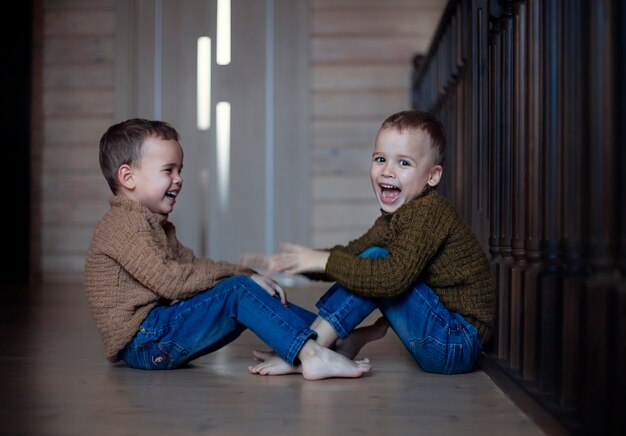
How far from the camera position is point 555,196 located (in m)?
1.32

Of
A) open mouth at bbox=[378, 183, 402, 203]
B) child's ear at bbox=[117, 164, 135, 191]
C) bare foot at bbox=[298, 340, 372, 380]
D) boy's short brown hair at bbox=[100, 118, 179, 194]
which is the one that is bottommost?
bare foot at bbox=[298, 340, 372, 380]

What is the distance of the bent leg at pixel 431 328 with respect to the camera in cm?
166

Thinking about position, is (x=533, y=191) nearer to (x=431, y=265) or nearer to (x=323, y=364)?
(x=431, y=265)

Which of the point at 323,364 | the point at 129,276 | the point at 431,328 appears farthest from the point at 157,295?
the point at 431,328

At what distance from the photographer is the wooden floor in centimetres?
127

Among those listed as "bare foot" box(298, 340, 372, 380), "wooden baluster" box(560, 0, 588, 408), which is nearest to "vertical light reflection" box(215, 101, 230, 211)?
"bare foot" box(298, 340, 372, 380)

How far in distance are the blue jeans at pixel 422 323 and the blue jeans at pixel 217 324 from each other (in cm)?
10

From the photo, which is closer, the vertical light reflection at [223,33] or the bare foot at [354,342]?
the bare foot at [354,342]

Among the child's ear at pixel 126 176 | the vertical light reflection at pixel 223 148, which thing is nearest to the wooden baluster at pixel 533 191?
the child's ear at pixel 126 176

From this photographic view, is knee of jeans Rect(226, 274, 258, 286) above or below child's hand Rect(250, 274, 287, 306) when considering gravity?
above

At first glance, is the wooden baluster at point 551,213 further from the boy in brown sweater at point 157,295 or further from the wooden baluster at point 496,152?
the boy in brown sweater at point 157,295

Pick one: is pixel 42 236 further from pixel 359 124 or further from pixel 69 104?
pixel 359 124

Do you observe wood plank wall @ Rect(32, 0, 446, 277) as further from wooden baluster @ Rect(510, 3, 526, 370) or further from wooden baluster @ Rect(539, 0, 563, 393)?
wooden baluster @ Rect(539, 0, 563, 393)

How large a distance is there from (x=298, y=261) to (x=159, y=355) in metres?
0.41
